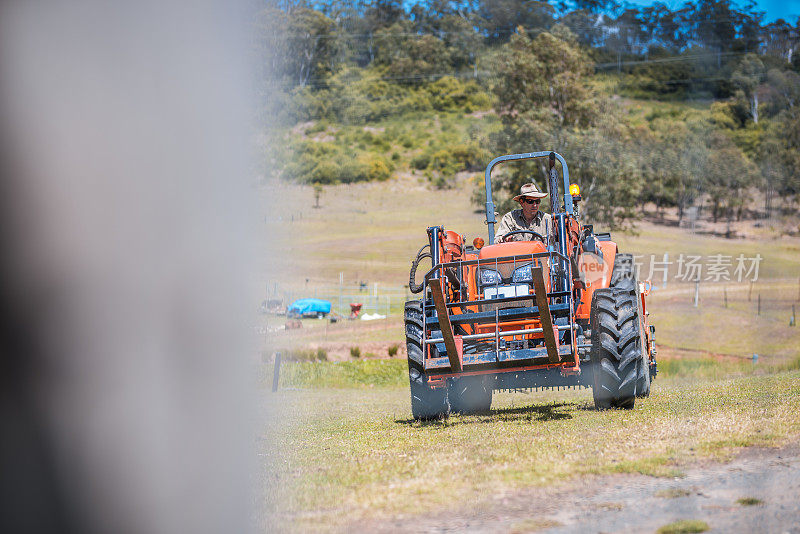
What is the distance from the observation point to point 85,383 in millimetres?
2129

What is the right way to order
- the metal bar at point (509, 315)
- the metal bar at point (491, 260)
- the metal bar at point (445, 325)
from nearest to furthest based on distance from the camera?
the metal bar at point (445, 325), the metal bar at point (509, 315), the metal bar at point (491, 260)

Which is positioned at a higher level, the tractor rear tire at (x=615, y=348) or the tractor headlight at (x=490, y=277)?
the tractor headlight at (x=490, y=277)

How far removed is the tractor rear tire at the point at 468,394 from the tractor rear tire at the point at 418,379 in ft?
1.06

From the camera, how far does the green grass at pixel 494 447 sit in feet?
14.4

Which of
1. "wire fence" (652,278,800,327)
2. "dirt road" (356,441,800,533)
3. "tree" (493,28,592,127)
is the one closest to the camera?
"dirt road" (356,441,800,533)

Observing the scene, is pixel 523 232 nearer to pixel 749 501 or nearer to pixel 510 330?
pixel 510 330

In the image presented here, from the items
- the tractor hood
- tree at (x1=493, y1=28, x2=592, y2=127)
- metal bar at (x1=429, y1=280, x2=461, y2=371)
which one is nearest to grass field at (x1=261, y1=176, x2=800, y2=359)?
the tractor hood

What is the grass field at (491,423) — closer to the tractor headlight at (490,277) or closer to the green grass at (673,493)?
the green grass at (673,493)

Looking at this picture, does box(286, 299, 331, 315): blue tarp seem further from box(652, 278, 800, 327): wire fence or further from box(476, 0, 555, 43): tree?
box(476, 0, 555, 43): tree

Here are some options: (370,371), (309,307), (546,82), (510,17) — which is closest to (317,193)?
(510,17)

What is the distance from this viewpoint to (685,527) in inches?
137

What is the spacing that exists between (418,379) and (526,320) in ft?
4.18

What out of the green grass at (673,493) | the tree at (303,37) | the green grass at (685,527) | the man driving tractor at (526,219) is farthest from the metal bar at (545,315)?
the green grass at (685,527)

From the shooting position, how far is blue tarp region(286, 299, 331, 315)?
1016 inches
